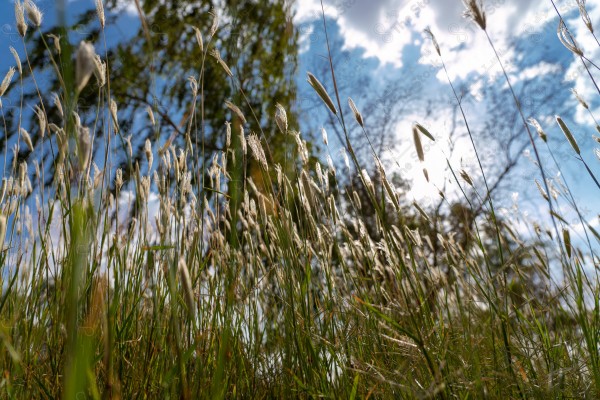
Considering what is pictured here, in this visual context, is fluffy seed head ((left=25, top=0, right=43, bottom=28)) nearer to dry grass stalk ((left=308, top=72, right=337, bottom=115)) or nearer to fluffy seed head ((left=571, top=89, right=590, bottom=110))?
dry grass stalk ((left=308, top=72, right=337, bottom=115))

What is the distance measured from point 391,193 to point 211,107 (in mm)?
6318

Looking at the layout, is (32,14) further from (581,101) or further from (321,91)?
(581,101)

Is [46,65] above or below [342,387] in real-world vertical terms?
above

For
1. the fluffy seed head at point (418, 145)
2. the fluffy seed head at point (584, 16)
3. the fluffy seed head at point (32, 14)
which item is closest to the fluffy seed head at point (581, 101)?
the fluffy seed head at point (584, 16)

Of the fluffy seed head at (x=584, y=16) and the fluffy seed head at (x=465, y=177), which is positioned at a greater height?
the fluffy seed head at (x=584, y=16)

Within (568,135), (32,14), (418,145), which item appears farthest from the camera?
(568,135)

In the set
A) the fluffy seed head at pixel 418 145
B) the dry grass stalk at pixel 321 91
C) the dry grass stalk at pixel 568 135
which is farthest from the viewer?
the dry grass stalk at pixel 568 135

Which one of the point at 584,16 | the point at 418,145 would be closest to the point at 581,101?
the point at 584,16

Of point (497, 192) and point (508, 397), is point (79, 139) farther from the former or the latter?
point (497, 192)

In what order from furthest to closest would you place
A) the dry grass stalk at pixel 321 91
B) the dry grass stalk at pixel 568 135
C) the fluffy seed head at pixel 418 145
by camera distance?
the dry grass stalk at pixel 568 135
the dry grass stalk at pixel 321 91
the fluffy seed head at pixel 418 145

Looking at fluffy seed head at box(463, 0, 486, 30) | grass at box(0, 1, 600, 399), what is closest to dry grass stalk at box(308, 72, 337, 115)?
grass at box(0, 1, 600, 399)

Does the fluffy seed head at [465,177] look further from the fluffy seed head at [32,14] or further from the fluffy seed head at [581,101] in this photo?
the fluffy seed head at [32,14]

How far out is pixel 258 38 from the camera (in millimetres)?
6871

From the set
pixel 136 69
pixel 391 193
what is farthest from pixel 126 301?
pixel 136 69
